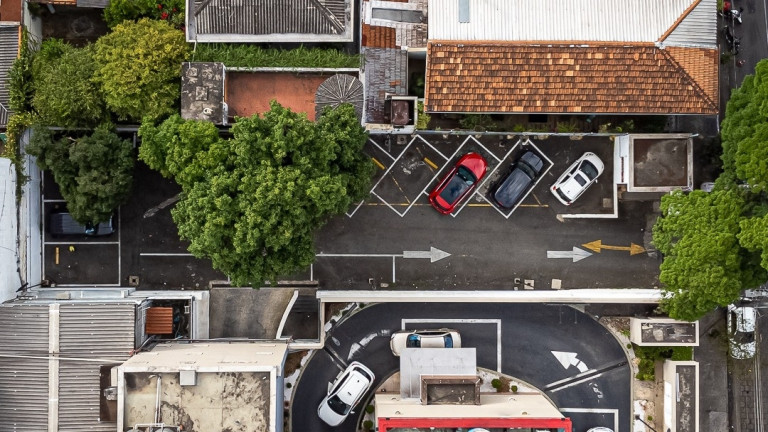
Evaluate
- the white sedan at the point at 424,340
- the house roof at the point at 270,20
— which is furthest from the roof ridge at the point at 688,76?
the white sedan at the point at 424,340

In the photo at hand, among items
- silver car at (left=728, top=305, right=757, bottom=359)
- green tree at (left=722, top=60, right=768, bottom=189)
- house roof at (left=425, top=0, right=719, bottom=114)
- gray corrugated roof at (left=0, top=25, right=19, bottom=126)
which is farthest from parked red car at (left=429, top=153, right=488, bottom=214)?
gray corrugated roof at (left=0, top=25, right=19, bottom=126)

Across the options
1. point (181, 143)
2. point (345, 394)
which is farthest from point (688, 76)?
point (181, 143)

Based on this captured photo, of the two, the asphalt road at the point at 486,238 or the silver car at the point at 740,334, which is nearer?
the silver car at the point at 740,334

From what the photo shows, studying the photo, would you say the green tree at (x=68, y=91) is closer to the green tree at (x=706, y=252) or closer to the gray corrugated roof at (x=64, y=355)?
the gray corrugated roof at (x=64, y=355)

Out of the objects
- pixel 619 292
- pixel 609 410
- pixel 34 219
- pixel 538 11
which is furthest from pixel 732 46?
pixel 34 219

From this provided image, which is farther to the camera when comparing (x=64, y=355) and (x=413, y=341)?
(x=413, y=341)

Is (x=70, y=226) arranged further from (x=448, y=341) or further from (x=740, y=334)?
(x=740, y=334)
